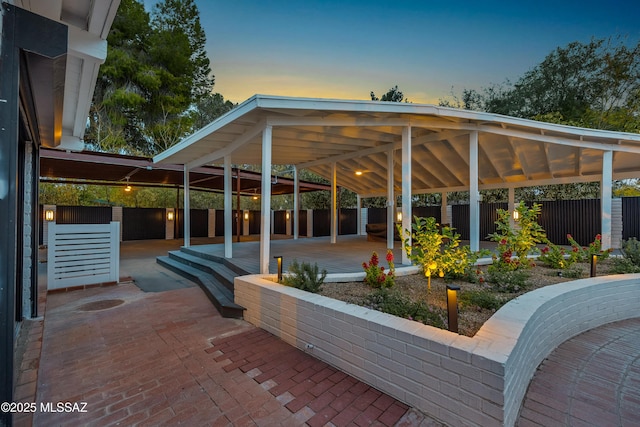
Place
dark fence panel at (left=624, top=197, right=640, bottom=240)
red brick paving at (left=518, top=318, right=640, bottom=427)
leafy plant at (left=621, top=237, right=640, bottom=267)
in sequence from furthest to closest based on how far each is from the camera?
1. dark fence panel at (left=624, top=197, right=640, bottom=240)
2. leafy plant at (left=621, top=237, right=640, bottom=267)
3. red brick paving at (left=518, top=318, right=640, bottom=427)

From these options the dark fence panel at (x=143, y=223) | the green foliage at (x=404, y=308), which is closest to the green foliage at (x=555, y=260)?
the green foliage at (x=404, y=308)

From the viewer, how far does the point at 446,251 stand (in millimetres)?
3896

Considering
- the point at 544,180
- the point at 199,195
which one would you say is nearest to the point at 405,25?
the point at 544,180

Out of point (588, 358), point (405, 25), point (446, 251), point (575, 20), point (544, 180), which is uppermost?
point (575, 20)

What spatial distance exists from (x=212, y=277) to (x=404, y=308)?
13.6 ft

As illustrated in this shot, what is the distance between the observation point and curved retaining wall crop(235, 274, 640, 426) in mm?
1761

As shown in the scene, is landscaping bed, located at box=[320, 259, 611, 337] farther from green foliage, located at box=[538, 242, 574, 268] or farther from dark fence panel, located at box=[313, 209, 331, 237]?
dark fence panel, located at box=[313, 209, 331, 237]

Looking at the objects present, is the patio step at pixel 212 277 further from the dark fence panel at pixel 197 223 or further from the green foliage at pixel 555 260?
the dark fence panel at pixel 197 223

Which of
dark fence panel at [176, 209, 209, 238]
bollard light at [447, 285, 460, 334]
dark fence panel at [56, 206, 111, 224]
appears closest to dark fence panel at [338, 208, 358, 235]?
dark fence panel at [176, 209, 209, 238]

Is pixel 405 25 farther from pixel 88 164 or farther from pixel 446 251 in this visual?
pixel 88 164

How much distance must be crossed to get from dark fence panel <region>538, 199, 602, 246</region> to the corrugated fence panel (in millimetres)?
562

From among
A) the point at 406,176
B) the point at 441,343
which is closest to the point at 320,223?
the point at 406,176

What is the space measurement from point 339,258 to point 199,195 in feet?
57.4

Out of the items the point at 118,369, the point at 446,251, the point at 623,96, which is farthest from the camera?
the point at 623,96
